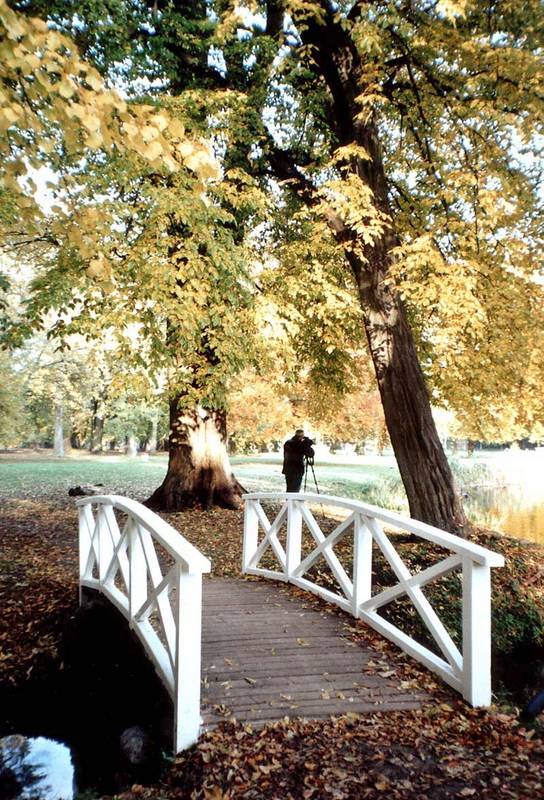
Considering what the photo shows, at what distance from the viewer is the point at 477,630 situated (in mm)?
4344

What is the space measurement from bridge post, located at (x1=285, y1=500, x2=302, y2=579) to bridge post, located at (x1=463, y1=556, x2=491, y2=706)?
2924 millimetres

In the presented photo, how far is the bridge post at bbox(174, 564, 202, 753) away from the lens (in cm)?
395

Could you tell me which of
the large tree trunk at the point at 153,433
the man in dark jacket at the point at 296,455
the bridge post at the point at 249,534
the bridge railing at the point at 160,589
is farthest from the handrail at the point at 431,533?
the large tree trunk at the point at 153,433

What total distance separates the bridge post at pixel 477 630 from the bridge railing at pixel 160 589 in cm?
189

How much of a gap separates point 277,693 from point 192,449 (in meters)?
9.50

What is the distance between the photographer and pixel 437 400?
42.2 ft

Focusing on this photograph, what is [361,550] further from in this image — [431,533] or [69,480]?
[69,480]

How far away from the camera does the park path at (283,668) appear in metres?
4.36

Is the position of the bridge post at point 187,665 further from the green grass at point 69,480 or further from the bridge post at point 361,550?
the green grass at point 69,480

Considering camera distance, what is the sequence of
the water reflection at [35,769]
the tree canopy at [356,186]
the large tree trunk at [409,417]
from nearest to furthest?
the water reflection at [35,769] < the tree canopy at [356,186] < the large tree trunk at [409,417]

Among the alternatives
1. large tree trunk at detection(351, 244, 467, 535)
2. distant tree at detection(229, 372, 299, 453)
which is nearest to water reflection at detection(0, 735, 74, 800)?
large tree trunk at detection(351, 244, 467, 535)

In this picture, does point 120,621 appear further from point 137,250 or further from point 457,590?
point 137,250

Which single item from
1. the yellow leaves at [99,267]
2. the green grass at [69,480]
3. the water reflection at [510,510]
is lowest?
the water reflection at [510,510]

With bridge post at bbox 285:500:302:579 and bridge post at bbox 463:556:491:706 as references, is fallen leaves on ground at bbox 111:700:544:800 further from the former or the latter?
bridge post at bbox 285:500:302:579
